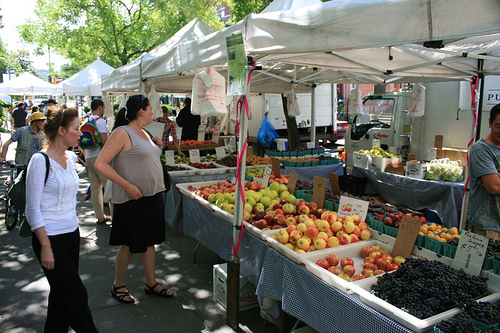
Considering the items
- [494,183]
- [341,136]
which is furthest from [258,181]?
[341,136]

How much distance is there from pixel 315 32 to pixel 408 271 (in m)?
1.67

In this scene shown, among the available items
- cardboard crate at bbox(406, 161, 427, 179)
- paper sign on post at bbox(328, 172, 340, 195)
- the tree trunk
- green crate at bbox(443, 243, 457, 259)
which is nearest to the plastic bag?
the tree trunk

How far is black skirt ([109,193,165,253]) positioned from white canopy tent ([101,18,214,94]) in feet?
12.3

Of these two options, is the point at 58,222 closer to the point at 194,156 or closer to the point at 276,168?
the point at 276,168

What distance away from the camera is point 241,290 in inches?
142

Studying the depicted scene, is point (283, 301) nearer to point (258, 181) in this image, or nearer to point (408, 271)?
point (408, 271)

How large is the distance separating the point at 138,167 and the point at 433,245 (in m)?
2.48

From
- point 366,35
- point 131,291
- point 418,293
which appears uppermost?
point 366,35

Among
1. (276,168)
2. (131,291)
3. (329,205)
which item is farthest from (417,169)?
(131,291)

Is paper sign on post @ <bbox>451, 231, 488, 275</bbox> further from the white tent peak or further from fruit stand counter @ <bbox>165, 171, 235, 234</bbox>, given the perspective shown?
the white tent peak

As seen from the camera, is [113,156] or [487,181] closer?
[487,181]

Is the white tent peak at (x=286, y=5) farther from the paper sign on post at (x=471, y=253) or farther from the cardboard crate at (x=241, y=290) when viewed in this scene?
the paper sign on post at (x=471, y=253)

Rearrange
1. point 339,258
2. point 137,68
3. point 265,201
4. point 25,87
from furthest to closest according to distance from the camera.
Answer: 1. point 25,87
2. point 137,68
3. point 265,201
4. point 339,258

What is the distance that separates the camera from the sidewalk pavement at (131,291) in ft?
11.3
